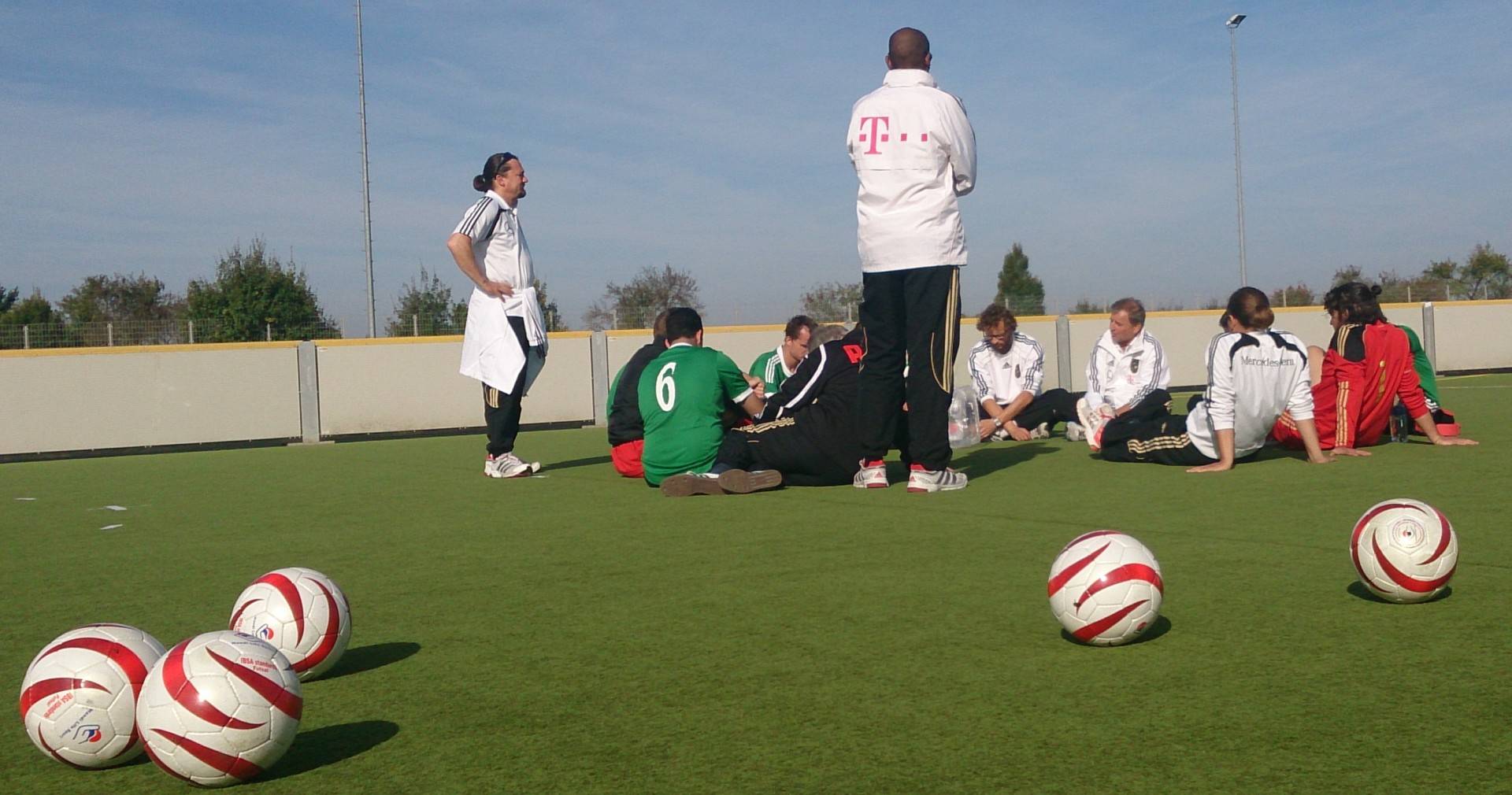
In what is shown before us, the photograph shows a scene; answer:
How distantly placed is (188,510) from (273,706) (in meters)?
5.65

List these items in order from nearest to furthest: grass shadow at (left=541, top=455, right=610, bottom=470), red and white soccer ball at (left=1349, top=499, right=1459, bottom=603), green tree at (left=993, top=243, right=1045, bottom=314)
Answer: red and white soccer ball at (left=1349, top=499, right=1459, bottom=603) < grass shadow at (left=541, top=455, right=610, bottom=470) < green tree at (left=993, top=243, right=1045, bottom=314)

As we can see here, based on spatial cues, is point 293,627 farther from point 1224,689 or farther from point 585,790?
point 1224,689

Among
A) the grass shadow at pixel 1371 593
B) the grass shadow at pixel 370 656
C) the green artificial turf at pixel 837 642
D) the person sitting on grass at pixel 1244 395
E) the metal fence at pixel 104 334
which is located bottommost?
the grass shadow at pixel 370 656

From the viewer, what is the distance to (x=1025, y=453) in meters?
9.54

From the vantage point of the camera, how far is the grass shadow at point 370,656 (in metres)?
3.30

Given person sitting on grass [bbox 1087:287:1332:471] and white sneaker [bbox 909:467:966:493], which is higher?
person sitting on grass [bbox 1087:287:1332:471]

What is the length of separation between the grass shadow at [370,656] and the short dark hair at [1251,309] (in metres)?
5.60

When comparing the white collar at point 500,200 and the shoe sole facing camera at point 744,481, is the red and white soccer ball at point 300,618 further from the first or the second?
the white collar at point 500,200

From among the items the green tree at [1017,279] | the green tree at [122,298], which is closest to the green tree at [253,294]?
the green tree at [122,298]

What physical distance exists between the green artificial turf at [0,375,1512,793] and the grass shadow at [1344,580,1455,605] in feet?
0.10

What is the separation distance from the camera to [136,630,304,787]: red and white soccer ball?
2.36 metres

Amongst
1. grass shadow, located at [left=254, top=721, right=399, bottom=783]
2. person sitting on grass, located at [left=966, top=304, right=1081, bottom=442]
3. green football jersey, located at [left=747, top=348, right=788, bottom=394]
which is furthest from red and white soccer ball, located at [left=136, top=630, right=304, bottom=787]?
person sitting on grass, located at [left=966, top=304, right=1081, bottom=442]

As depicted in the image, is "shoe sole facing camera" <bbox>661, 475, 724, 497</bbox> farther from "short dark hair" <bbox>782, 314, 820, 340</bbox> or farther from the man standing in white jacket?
"short dark hair" <bbox>782, 314, 820, 340</bbox>

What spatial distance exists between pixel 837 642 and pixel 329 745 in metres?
1.34
